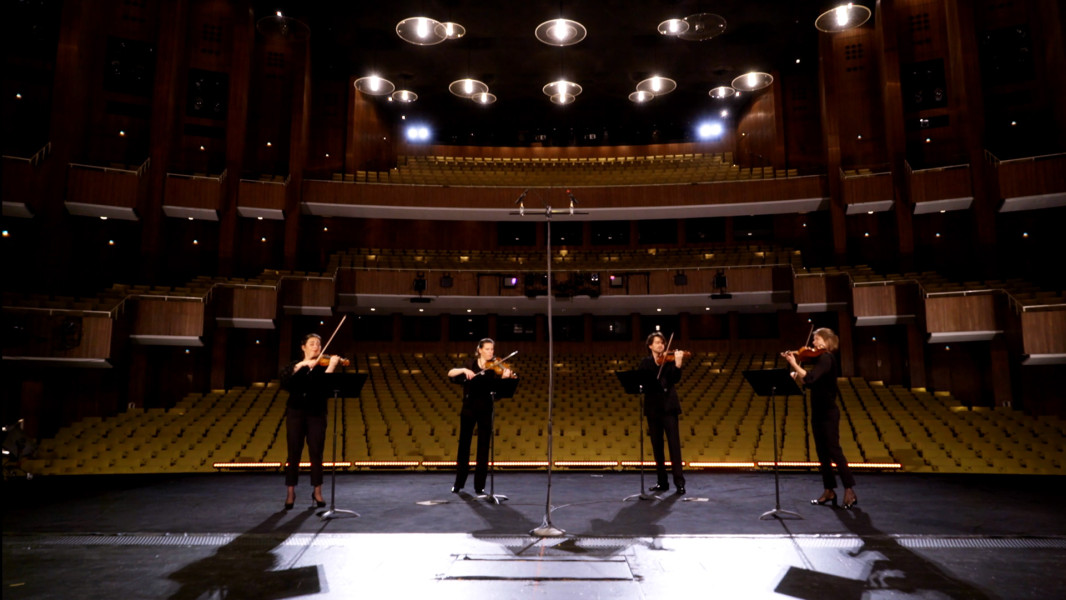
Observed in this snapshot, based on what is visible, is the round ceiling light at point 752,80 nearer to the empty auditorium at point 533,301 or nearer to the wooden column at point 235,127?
the empty auditorium at point 533,301

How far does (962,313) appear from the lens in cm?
1198

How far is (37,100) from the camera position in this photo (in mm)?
13438

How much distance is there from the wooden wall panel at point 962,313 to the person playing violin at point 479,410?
10.1m

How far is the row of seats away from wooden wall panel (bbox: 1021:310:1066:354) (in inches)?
45.2

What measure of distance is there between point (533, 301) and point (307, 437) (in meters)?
12.6

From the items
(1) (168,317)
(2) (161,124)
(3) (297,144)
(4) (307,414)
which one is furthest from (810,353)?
(3) (297,144)

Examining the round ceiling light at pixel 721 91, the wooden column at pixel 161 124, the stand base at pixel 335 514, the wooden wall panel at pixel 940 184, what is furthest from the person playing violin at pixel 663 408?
the round ceiling light at pixel 721 91

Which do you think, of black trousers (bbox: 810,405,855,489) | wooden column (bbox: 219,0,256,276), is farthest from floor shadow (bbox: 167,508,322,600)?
wooden column (bbox: 219,0,256,276)

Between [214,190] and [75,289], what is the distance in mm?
3394

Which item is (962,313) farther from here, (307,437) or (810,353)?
(307,437)

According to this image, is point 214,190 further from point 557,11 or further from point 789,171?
point 789,171

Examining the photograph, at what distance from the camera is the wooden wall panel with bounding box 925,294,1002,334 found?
11758mm

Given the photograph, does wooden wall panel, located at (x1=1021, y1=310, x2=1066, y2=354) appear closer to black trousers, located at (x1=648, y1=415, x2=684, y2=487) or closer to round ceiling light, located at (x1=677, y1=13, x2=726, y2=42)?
round ceiling light, located at (x1=677, y1=13, x2=726, y2=42)

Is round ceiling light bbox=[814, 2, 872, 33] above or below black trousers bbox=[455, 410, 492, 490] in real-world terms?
above
